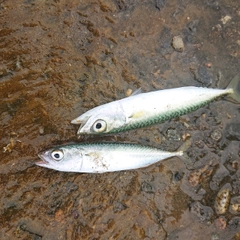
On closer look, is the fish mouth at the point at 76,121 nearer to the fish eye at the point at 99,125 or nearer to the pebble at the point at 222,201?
the fish eye at the point at 99,125

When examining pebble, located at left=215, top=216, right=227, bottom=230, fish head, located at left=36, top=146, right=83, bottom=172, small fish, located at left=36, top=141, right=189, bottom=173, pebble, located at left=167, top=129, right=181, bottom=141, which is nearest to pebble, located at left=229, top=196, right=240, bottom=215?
pebble, located at left=215, top=216, right=227, bottom=230

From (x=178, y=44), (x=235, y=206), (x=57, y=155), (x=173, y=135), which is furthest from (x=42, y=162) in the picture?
(x=235, y=206)

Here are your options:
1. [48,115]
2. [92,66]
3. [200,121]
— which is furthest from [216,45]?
[48,115]

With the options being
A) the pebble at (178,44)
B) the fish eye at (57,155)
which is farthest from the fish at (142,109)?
the pebble at (178,44)

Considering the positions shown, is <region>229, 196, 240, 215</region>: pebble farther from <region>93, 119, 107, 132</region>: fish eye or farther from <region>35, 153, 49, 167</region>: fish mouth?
<region>35, 153, 49, 167</region>: fish mouth

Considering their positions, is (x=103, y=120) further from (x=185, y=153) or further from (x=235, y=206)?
(x=235, y=206)

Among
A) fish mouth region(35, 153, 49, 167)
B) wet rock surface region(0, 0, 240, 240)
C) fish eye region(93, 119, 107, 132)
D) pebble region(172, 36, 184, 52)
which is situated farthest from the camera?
pebble region(172, 36, 184, 52)
